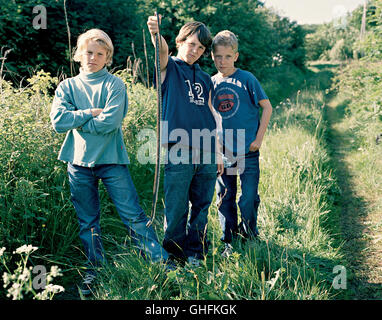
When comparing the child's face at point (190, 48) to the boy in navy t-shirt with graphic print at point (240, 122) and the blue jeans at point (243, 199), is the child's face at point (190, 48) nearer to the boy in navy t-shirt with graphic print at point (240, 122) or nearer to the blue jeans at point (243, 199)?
the boy in navy t-shirt with graphic print at point (240, 122)

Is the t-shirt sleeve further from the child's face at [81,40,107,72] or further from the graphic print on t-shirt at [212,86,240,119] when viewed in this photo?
the child's face at [81,40,107,72]

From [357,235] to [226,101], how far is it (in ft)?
Result: 7.08

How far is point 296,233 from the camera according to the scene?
3.37 metres

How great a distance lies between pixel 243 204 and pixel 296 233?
706 mm

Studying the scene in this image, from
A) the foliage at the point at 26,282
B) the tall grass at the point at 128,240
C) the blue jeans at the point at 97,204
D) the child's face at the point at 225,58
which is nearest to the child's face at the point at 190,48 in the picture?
the child's face at the point at 225,58

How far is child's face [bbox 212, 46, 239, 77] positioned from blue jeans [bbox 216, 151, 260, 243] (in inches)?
29.6

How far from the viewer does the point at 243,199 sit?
10.1ft

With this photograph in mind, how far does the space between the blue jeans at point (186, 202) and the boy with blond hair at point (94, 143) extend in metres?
0.17

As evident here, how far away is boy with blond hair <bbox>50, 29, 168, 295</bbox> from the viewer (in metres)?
2.51

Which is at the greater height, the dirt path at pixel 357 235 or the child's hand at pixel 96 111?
the child's hand at pixel 96 111

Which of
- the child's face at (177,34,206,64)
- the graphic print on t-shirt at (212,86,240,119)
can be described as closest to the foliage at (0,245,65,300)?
the child's face at (177,34,206,64)

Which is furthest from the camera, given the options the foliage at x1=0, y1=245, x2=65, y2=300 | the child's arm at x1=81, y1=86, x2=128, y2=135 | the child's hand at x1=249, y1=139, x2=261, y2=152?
the child's hand at x1=249, y1=139, x2=261, y2=152

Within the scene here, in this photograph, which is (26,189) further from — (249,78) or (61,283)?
(249,78)

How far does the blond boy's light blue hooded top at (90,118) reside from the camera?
248 centimetres
